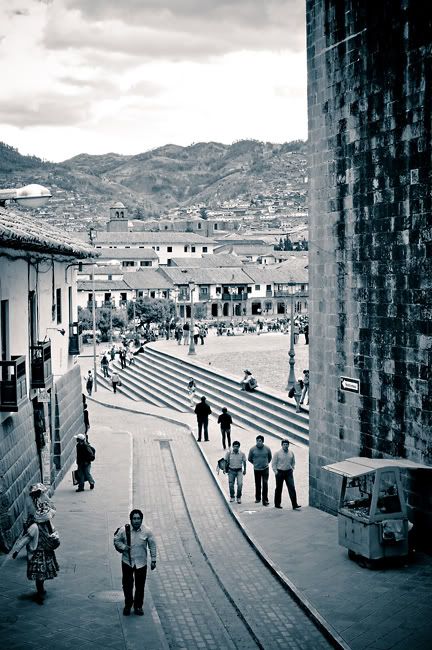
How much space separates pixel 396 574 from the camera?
10945 millimetres

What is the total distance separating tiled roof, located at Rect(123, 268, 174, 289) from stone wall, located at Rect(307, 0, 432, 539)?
70419 millimetres

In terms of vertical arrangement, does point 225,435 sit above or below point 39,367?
below

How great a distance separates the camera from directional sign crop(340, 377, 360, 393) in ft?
44.3

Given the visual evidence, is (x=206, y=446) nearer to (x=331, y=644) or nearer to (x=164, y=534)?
(x=164, y=534)

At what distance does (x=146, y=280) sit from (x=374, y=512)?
75501 millimetres

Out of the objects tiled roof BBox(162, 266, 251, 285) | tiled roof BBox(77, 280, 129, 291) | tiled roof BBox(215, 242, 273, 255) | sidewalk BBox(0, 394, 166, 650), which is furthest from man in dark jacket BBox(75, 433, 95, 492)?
tiled roof BBox(215, 242, 273, 255)

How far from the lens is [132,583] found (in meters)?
9.52

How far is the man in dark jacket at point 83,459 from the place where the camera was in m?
16.3

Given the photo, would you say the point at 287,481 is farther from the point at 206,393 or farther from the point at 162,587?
the point at 206,393

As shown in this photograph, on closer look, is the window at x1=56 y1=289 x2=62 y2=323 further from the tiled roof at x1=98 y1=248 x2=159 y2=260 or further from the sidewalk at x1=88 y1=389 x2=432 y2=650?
the tiled roof at x1=98 y1=248 x2=159 y2=260

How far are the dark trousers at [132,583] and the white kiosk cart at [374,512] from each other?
10.6ft

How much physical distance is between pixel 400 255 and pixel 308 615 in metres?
5.17

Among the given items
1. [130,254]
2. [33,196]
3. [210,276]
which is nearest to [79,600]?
[33,196]

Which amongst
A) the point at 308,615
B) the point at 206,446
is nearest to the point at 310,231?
the point at 308,615
